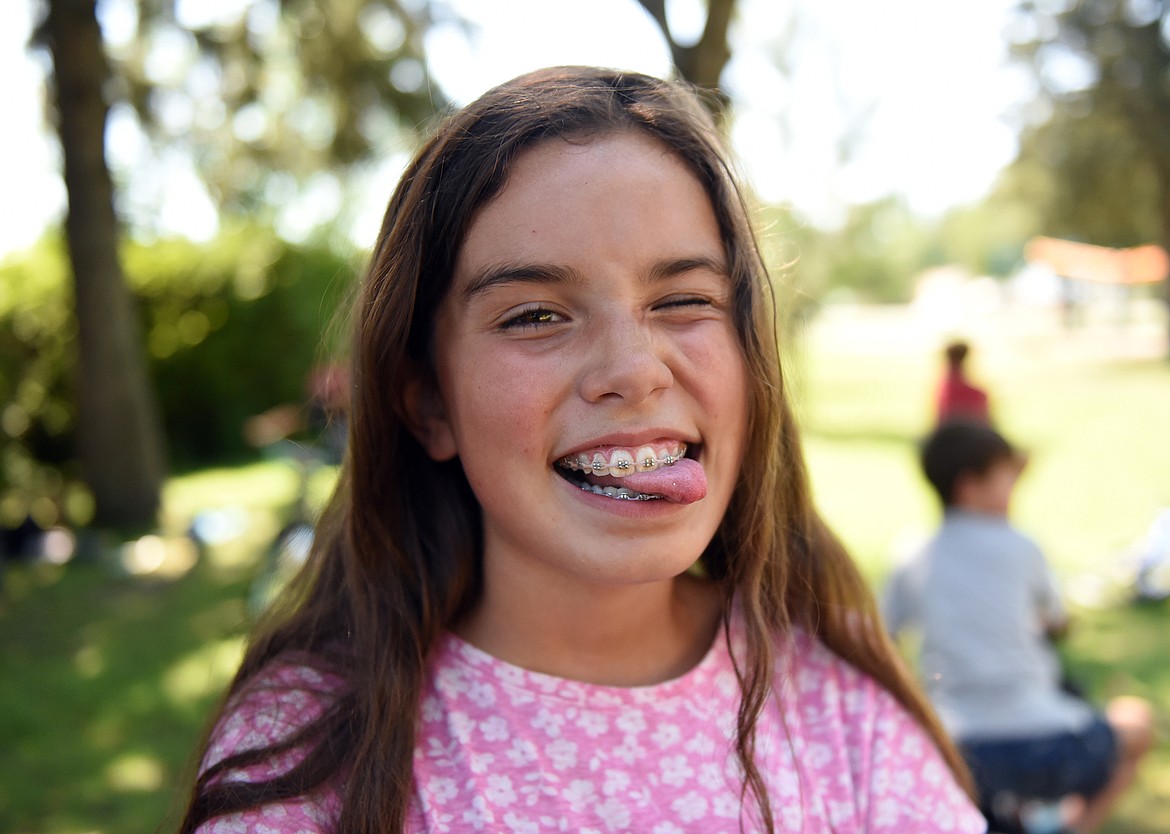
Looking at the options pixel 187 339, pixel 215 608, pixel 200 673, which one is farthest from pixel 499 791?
pixel 187 339

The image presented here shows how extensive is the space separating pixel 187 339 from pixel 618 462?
13.1 meters

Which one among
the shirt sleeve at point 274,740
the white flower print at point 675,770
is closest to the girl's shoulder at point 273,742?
the shirt sleeve at point 274,740

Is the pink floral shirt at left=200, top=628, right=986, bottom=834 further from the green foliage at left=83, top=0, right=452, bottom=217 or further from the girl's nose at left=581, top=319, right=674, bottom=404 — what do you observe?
the green foliage at left=83, top=0, right=452, bottom=217

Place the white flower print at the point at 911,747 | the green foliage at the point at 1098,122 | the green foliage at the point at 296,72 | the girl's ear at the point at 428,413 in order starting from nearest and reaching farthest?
1. the white flower print at the point at 911,747
2. the girl's ear at the point at 428,413
3. the green foliage at the point at 296,72
4. the green foliage at the point at 1098,122

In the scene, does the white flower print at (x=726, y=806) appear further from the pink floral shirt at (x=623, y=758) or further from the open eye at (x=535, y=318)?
the open eye at (x=535, y=318)

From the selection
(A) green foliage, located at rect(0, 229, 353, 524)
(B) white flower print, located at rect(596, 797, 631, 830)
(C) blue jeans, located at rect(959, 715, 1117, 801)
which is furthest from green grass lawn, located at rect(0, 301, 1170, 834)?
(A) green foliage, located at rect(0, 229, 353, 524)

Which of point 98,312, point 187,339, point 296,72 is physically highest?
point 296,72

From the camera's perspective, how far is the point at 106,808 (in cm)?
392

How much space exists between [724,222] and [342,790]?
3.27ft

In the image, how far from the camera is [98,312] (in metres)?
8.98

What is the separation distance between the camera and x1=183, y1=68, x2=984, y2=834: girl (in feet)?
4.54

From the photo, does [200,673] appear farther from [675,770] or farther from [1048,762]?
[675,770]

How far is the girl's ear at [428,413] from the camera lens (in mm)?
1604

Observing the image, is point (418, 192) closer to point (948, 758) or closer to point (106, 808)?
point (948, 758)
